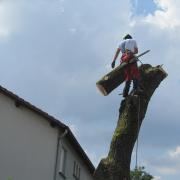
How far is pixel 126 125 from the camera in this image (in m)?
10.5

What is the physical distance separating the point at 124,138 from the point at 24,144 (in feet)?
35.9

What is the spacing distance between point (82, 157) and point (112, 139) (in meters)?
15.6

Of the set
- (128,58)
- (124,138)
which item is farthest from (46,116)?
(124,138)

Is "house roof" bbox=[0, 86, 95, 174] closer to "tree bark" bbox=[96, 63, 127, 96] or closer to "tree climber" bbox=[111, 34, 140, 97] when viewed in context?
"tree climber" bbox=[111, 34, 140, 97]

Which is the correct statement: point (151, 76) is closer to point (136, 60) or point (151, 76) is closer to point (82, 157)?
point (136, 60)

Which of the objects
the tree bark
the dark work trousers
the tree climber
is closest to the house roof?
the tree climber

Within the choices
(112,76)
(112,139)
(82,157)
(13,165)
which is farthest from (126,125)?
(82,157)

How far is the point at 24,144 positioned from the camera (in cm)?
2077

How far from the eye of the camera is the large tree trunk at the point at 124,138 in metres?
10.1

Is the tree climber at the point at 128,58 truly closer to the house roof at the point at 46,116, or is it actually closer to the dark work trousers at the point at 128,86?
the dark work trousers at the point at 128,86

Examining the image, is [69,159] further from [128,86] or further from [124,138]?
[124,138]

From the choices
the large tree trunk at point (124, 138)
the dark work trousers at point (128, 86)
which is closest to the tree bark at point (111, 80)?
the dark work trousers at point (128, 86)

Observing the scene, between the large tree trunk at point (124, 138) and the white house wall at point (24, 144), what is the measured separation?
976 cm

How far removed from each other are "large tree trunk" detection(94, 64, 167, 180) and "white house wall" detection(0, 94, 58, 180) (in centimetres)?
976
